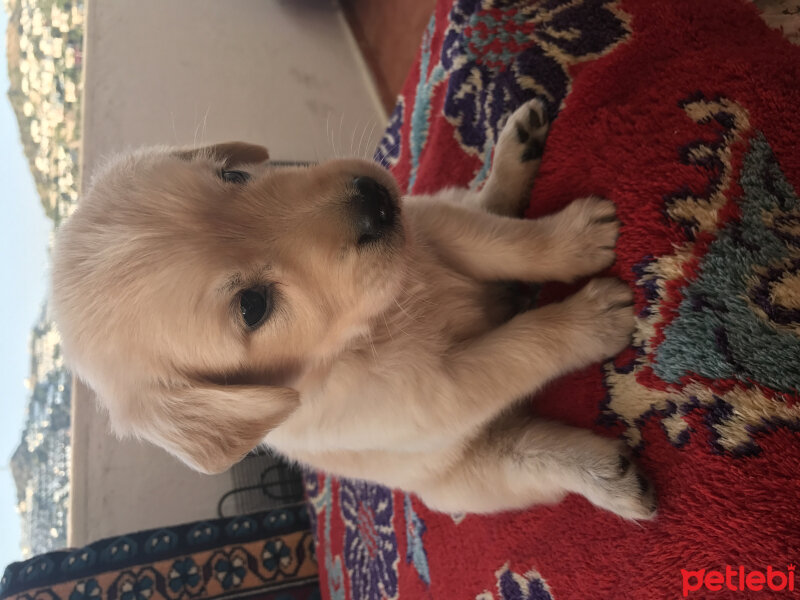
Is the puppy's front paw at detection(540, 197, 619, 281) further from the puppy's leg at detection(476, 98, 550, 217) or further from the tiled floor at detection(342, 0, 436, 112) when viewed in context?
the tiled floor at detection(342, 0, 436, 112)

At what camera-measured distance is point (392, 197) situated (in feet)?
4.74

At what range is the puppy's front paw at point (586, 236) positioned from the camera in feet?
4.75

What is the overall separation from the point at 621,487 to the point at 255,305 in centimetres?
93

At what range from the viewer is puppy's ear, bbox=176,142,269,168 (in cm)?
170

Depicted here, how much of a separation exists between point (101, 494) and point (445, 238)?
9.97 ft

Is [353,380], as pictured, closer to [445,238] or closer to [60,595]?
[445,238]

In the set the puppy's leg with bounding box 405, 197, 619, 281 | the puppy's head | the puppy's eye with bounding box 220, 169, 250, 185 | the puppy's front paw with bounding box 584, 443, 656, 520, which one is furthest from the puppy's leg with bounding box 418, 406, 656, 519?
the puppy's eye with bounding box 220, 169, 250, 185

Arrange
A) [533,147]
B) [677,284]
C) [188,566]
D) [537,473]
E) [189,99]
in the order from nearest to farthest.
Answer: [677,284]
[537,473]
[533,147]
[188,566]
[189,99]

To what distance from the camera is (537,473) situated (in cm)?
154

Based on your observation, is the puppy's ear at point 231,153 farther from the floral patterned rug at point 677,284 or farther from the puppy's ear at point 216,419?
the floral patterned rug at point 677,284

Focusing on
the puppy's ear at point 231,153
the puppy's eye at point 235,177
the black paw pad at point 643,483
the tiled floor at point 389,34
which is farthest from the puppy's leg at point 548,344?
the tiled floor at point 389,34

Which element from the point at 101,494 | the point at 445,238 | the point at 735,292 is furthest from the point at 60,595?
the point at 735,292

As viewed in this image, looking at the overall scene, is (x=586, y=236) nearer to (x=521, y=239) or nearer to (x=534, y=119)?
(x=521, y=239)

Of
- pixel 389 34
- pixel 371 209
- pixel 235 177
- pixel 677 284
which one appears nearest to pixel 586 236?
pixel 677 284
